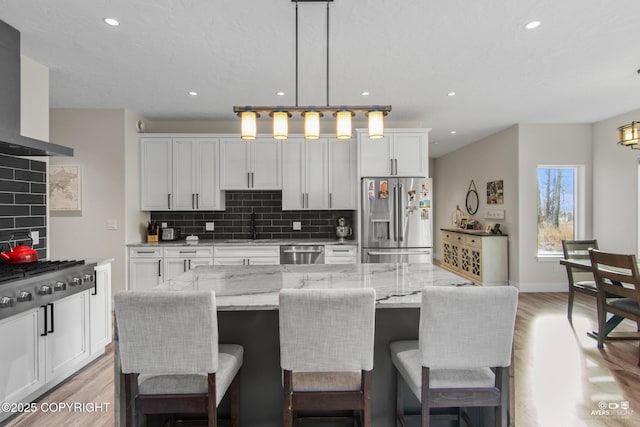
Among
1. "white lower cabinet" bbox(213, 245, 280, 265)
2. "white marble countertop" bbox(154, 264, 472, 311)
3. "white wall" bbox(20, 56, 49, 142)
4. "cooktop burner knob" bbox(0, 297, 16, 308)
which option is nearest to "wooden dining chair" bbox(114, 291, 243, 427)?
"white marble countertop" bbox(154, 264, 472, 311)

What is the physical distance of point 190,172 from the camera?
15.9ft

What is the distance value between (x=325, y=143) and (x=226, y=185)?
1488 mm

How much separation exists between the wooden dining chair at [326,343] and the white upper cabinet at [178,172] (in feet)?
12.3

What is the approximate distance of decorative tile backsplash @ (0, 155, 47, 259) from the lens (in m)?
2.77

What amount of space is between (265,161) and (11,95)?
274 centimetres

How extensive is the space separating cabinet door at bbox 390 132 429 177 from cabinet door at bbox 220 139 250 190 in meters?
1.97

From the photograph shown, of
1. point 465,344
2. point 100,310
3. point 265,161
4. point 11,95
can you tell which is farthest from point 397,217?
point 11,95

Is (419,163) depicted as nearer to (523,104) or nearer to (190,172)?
(523,104)

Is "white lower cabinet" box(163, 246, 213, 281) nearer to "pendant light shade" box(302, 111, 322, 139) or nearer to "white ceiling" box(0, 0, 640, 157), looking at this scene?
"white ceiling" box(0, 0, 640, 157)

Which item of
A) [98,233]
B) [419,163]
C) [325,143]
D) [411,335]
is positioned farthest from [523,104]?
[98,233]

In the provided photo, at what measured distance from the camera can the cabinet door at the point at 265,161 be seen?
4.88 metres

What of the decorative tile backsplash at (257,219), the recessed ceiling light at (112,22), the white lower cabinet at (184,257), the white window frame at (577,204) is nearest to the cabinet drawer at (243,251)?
the white lower cabinet at (184,257)

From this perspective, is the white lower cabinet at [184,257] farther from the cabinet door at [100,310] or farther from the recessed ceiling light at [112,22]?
the recessed ceiling light at [112,22]

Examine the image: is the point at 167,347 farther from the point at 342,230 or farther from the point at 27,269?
the point at 342,230
